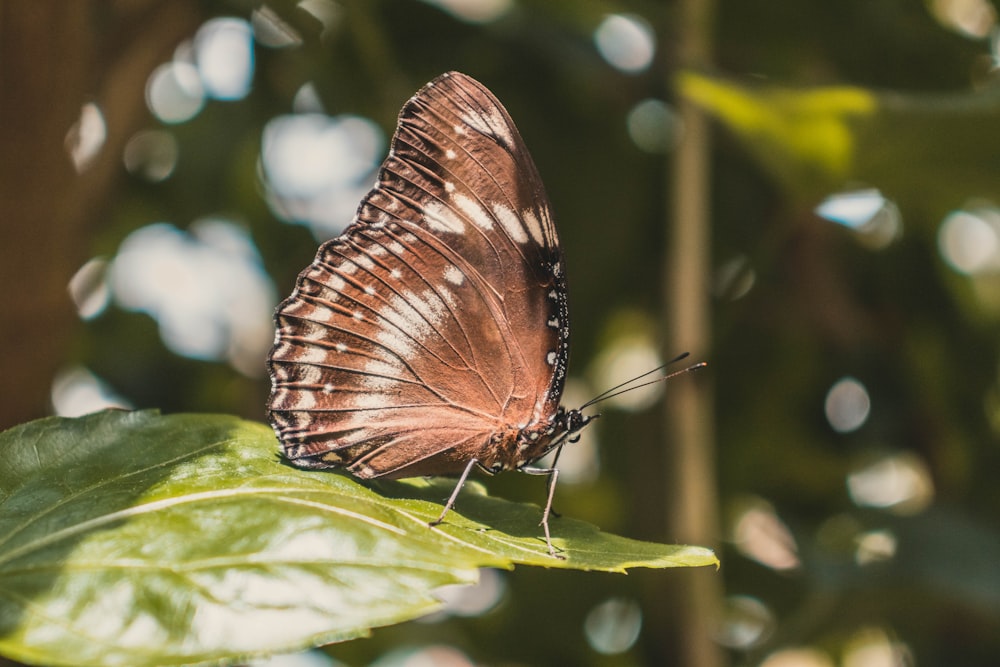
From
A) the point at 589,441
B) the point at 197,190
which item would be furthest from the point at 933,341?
the point at 197,190

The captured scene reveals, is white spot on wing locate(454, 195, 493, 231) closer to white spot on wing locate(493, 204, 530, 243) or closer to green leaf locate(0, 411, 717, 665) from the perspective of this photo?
white spot on wing locate(493, 204, 530, 243)

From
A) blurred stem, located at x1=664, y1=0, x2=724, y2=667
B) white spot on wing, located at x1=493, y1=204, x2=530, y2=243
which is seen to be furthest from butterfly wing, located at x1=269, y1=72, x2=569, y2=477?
blurred stem, located at x1=664, y1=0, x2=724, y2=667

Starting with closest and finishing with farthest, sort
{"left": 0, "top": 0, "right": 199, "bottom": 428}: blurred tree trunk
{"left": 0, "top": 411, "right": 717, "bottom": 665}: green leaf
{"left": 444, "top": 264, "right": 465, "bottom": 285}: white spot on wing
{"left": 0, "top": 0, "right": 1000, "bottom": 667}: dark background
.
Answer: {"left": 0, "top": 411, "right": 717, "bottom": 665}: green leaf
{"left": 0, "top": 0, "right": 199, "bottom": 428}: blurred tree trunk
{"left": 444, "top": 264, "right": 465, "bottom": 285}: white spot on wing
{"left": 0, "top": 0, "right": 1000, "bottom": 667}: dark background

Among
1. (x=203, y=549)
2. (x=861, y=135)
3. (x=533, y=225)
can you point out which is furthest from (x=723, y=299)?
(x=203, y=549)

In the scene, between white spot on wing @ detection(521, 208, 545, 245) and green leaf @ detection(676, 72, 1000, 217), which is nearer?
white spot on wing @ detection(521, 208, 545, 245)

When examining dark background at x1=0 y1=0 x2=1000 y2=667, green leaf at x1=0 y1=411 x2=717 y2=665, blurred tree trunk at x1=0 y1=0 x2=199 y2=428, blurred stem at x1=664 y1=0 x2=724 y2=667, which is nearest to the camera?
green leaf at x1=0 y1=411 x2=717 y2=665

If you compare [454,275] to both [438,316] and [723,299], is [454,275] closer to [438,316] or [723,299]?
[438,316]
